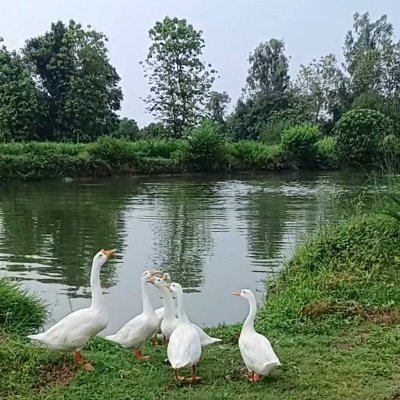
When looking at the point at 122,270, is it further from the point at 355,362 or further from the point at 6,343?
the point at 355,362

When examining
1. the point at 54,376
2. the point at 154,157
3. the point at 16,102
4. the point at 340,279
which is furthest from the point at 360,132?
the point at 54,376

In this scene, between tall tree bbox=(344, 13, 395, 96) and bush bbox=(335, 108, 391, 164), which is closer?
bush bbox=(335, 108, 391, 164)

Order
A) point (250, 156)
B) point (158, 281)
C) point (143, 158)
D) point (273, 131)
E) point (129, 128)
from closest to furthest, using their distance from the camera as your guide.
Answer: point (158, 281)
point (143, 158)
point (250, 156)
point (273, 131)
point (129, 128)

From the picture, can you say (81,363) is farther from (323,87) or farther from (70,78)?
(323,87)

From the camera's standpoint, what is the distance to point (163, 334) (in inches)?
219

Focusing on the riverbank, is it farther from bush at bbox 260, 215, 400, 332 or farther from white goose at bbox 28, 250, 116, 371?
white goose at bbox 28, 250, 116, 371

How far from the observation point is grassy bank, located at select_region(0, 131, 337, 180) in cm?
2816

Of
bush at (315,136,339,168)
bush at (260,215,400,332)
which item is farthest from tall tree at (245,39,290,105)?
bush at (260,215,400,332)

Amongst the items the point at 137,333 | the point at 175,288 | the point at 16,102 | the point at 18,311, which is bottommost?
the point at 18,311

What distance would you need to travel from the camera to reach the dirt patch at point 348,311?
242 inches

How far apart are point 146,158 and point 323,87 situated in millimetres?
22817

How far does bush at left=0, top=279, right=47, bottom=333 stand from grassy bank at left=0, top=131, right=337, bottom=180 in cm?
2144

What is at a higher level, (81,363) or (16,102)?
(16,102)

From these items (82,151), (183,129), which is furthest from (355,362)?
(183,129)
